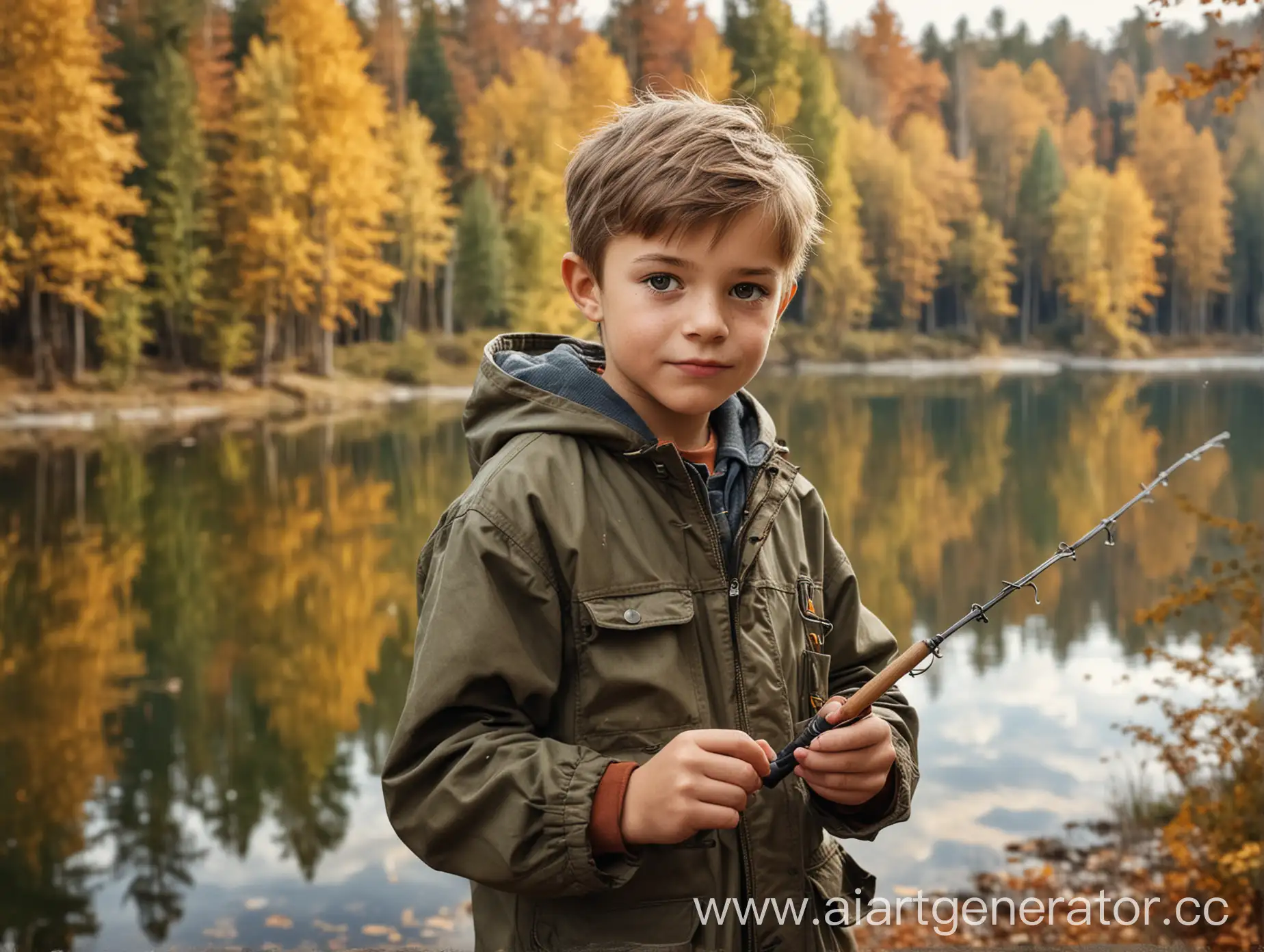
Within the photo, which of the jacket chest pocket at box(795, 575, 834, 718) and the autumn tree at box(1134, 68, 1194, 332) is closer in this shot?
the jacket chest pocket at box(795, 575, 834, 718)

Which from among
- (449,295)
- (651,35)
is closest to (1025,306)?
(651,35)

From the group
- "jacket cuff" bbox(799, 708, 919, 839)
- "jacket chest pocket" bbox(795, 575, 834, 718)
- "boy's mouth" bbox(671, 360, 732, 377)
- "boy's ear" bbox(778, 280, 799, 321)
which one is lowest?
"jacket cuff" bbox(799, 708, 919, 839)

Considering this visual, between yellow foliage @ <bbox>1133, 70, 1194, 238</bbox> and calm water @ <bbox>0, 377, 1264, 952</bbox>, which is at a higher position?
yellow foliage @ <bbox>1133, 70, 1194, 238</bbox>

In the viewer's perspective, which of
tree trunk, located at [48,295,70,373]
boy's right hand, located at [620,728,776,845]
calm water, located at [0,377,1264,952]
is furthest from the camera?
tree trunk, located at [48,295,70,373]

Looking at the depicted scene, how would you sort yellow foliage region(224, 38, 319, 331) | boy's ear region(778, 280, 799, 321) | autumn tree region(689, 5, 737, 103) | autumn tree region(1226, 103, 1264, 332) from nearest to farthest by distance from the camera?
1. boy's ear region(778, 280, 799, 321)
2. yellow foliage region(224, 38, 319, 331)
3. autumn tree region(689, 5, 737, 103)
4. autumn tree region(1226, 103, 1264, 332)

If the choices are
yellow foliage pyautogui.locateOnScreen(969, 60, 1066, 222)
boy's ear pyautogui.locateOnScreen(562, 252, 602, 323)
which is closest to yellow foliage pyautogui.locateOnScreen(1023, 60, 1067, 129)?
yellow foliage pyautogui.locateOnScreen(969, 60, 1066, 222)

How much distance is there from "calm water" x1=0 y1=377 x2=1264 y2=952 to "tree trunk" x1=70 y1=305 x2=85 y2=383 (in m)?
0.37

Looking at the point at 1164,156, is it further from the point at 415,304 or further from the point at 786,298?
the point at 786,298

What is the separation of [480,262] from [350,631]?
2005 mm

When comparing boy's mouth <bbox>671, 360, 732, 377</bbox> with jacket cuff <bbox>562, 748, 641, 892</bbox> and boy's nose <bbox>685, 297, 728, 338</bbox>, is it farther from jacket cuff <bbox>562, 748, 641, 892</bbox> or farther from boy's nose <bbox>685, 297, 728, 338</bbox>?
jacket cuff <bbox>562, 748, 641, 892</bbox>

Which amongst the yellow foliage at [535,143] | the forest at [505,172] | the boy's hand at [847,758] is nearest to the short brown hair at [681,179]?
the boy's hand at [847,758]

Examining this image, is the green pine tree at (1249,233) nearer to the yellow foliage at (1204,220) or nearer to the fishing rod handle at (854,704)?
the yellow foliage at (1204,220)

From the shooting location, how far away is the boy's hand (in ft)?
2.80

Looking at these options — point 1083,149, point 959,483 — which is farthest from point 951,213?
point 959,483
